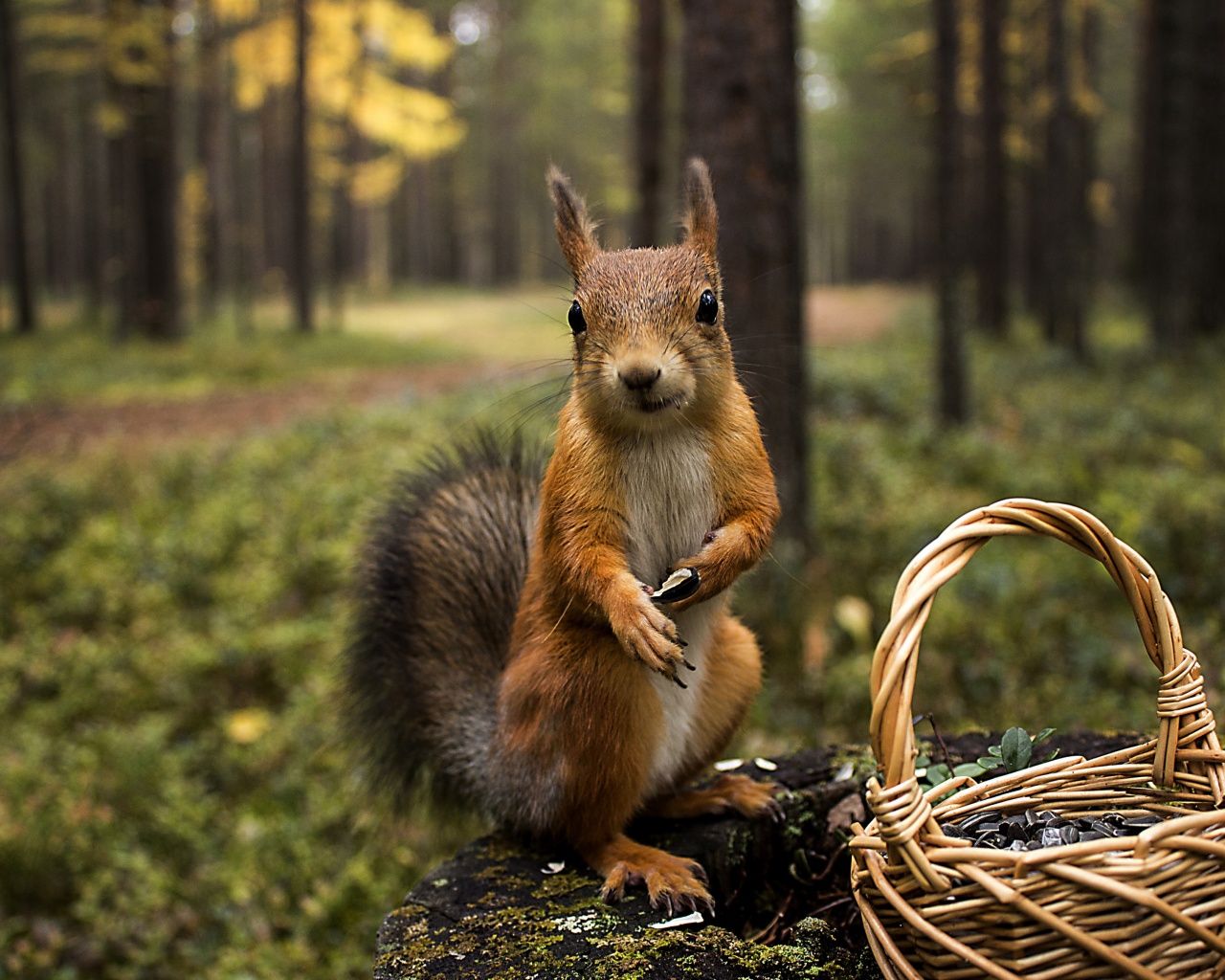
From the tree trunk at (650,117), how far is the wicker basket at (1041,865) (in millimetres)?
6187

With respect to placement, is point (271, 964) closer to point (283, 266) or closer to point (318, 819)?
point (318, 819)

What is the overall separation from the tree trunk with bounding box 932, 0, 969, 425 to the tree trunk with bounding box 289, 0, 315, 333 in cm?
911

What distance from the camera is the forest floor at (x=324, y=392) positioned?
7.72m

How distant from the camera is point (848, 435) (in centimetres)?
707

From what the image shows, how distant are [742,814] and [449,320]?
17722 mm

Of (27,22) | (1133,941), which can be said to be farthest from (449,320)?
(1133,941)

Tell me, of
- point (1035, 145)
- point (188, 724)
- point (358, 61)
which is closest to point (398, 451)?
point (188, 724)

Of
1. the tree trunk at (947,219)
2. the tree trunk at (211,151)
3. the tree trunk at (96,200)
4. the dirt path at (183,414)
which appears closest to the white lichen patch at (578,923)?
the dirt path at (183,414)

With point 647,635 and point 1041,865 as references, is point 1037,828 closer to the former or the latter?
point 1041,865

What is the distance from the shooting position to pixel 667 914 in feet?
5.91

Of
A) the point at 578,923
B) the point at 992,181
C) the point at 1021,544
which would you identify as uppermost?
the point at 992,181

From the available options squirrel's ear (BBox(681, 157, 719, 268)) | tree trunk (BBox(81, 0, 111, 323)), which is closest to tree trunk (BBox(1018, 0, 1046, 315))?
tree trunk (BBox(81, 0, 111, 323))

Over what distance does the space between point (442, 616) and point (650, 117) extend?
21.8 feet

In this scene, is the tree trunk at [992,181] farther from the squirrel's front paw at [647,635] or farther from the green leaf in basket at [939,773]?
the squirrel's front paw at [647,635]
